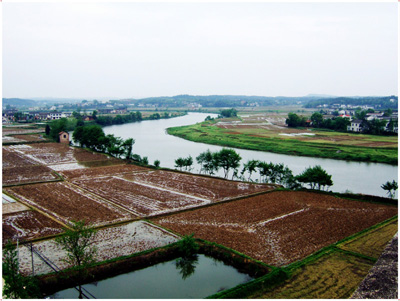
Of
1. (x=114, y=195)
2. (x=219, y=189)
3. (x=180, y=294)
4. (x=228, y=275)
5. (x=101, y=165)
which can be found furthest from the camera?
(x=101, y=165)

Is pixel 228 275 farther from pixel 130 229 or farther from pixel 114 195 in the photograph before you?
pixel 114 195

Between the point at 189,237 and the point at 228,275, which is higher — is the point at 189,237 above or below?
above

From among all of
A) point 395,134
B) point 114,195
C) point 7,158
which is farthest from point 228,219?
point 395,134

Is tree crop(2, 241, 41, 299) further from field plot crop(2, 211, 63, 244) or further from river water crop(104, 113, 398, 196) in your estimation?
river water crop(104, 113, 398, 196)

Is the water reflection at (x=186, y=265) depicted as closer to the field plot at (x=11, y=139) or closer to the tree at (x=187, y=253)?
the tree at (x=187, y=253)

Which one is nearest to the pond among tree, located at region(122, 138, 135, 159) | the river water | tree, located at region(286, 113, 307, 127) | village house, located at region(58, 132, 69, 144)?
the river water

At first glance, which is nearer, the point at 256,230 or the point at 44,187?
the point at 256,230
